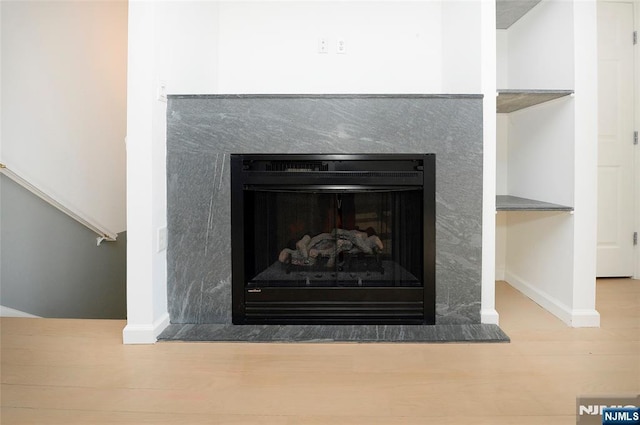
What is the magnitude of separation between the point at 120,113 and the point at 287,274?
2203 mm

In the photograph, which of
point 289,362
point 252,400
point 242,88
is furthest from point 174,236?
point 242,88

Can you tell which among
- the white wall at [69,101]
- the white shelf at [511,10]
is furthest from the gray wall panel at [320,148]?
the white wall at [69,101]

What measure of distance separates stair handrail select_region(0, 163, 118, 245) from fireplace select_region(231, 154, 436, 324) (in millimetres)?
1269

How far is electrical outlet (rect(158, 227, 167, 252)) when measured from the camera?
2.11 meters

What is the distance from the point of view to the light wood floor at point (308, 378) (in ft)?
4.58

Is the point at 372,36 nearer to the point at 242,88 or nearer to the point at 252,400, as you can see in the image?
the point at 242,88

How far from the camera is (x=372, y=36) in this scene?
2957 millimetres

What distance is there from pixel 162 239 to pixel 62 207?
40.8 inches

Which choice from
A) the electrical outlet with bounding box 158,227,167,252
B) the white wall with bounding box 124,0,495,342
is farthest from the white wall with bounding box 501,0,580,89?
the electrical outlet with bounding box 158,227,167,252

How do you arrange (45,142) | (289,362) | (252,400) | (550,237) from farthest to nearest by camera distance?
1. (45,142)
2. (550,237)
3. (289,362)
4. (252,400)

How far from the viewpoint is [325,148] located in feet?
7.18

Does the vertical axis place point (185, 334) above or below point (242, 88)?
below

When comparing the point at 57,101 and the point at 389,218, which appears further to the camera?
the point at 57,101

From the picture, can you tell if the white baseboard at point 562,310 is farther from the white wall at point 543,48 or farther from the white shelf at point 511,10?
the white shelf at point 511,10
